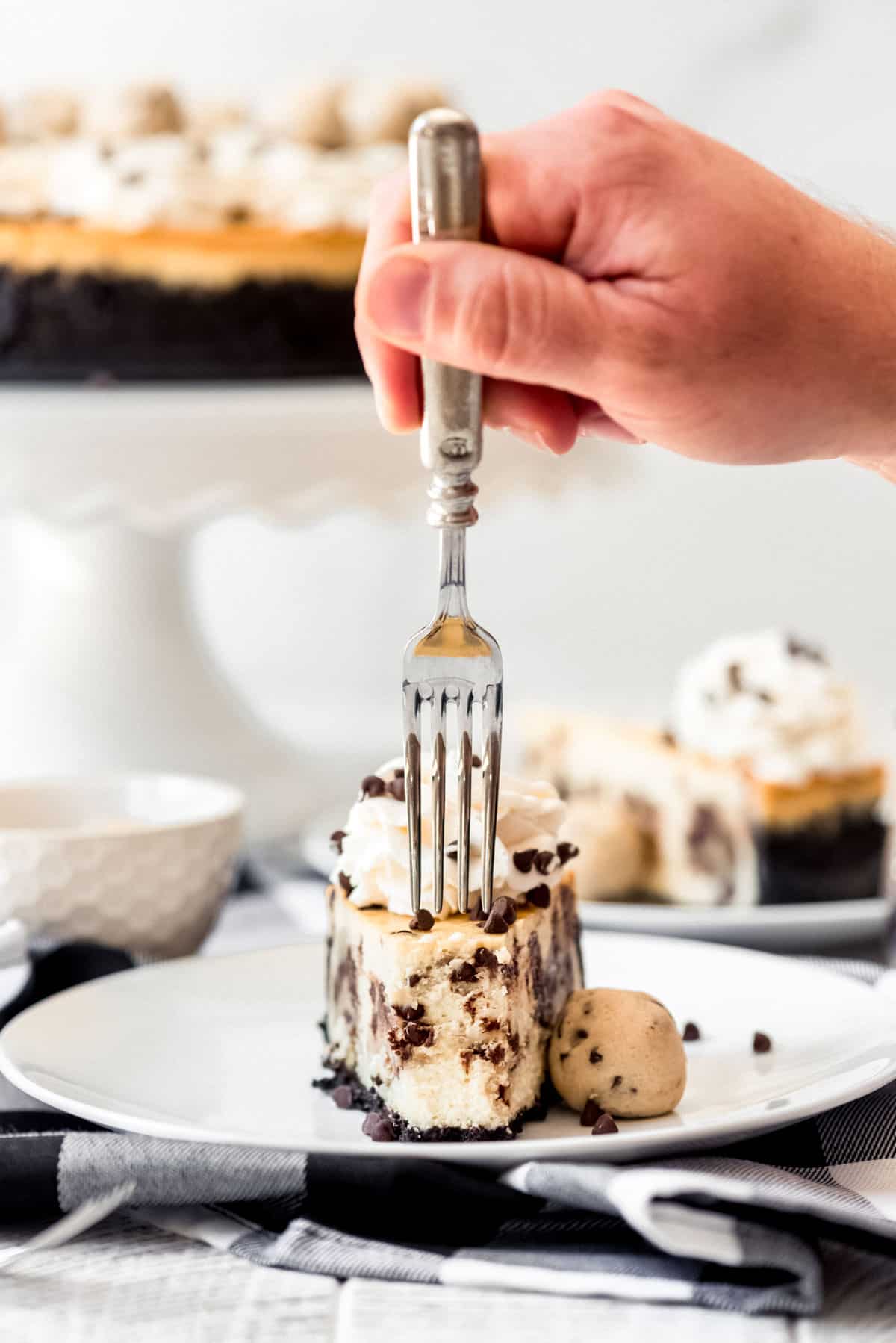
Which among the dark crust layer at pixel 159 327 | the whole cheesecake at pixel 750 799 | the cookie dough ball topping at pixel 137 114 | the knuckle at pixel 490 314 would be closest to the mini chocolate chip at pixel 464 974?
the knuckle at pixel 490 314

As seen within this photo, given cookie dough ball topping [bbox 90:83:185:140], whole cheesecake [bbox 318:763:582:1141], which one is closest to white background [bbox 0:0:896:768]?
cookie dough ball topping [bbox 90:83:185:140]

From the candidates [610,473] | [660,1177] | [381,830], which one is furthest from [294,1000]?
[610,473]

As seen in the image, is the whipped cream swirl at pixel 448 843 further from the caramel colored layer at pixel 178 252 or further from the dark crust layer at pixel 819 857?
the caramel colored layer at pixel 178 252

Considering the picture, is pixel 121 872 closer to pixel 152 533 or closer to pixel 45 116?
pixel 152 533

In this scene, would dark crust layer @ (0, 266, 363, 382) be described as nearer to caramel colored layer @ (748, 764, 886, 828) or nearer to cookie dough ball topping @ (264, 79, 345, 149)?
cookie dough ball topping @ (264, 79, 345, 149)

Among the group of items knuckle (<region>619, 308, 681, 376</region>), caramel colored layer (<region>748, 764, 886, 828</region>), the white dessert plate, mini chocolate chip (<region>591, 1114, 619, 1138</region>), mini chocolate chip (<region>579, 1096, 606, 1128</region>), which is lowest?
the white dessert plate

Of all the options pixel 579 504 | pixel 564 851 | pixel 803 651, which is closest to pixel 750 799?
pixel 803 651
